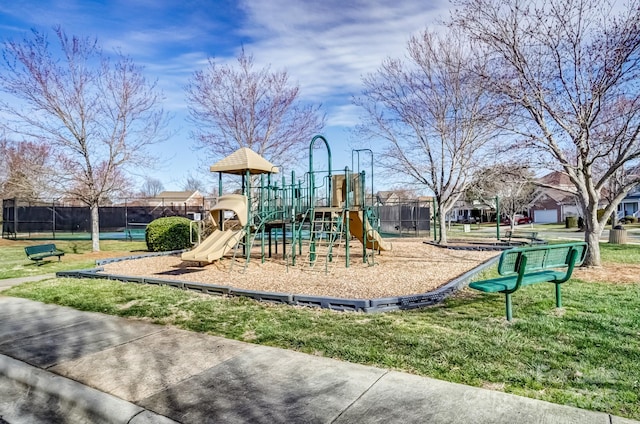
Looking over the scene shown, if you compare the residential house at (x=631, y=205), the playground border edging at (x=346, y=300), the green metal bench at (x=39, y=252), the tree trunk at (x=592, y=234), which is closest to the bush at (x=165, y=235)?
the green metal bench at (x=39, y=252)

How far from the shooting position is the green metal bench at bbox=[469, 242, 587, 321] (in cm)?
472

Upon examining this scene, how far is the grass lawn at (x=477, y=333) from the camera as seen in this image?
10.5ft

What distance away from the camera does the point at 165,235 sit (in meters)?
15.4

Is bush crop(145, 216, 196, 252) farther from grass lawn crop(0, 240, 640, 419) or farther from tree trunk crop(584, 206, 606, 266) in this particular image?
tree trunk crop(584, 206, 606, 266)

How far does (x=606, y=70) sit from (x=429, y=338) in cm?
717

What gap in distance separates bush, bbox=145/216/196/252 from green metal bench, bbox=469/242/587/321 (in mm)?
13023

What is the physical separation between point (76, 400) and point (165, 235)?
1275 cm

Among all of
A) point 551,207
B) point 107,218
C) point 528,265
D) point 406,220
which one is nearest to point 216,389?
point 528,265

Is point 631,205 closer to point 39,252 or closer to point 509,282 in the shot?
point 509,282

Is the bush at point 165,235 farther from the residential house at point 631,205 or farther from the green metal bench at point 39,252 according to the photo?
the residential house at point 631,205

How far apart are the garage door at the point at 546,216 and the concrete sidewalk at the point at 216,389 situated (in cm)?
5532

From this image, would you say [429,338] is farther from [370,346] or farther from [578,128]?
[578,128]

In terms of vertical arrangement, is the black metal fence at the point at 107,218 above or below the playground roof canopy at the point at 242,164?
below

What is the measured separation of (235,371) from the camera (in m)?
3.63
